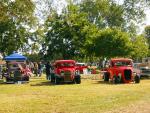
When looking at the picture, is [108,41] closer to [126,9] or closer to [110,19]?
[126,9]

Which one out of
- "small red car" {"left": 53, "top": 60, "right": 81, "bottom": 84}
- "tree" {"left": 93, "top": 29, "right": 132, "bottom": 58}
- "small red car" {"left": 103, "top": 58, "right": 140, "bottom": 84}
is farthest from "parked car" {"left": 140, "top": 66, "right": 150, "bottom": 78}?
"tree" {"left": 93, "top": 29, "right": 132, "bottom": 58}

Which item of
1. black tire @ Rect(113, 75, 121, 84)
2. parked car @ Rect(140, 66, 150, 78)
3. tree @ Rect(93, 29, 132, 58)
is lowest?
black tire @ Rect(113, 75, 121, 84)

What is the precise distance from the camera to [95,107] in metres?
19.2

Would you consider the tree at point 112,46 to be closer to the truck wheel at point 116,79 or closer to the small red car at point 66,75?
the truck wheel at point 116,79

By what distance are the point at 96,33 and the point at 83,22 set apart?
5059 millimetres

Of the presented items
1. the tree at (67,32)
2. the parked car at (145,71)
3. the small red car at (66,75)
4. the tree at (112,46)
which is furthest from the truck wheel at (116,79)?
the tree at (112,46)

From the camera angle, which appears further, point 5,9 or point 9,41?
point 9,41

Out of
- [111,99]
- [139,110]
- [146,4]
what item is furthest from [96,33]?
[139,110]

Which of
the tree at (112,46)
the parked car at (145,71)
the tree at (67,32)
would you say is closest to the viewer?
the parked car at (145,71)

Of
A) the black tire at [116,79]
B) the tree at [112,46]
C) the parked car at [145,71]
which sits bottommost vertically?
the black tire at [116,79]

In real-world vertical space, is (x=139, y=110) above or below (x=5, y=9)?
below

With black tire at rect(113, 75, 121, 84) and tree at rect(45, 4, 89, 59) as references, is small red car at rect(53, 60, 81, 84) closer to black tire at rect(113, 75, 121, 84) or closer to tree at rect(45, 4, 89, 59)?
black tire at rect(113, 75, 121, 84)

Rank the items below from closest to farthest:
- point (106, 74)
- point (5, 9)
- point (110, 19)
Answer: point (5, 9), point (106, 74), point (110, 19)

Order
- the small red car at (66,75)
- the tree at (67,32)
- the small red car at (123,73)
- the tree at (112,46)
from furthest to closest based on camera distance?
1. the tree at (112,46)
2. the tree at (67,32)
3. the small red car at (123,73)
4. the small red car at (66,75)
